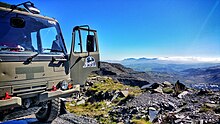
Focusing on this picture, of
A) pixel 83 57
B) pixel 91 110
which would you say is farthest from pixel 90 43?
pixel 91 110

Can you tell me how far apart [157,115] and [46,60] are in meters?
5.11

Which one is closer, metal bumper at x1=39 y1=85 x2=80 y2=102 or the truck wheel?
metal bumper at x1=39 y1=85 x2=80 y2=102

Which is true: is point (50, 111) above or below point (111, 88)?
above

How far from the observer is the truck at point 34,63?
4.95m

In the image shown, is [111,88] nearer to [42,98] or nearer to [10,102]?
[42,98]

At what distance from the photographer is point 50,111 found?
703cm

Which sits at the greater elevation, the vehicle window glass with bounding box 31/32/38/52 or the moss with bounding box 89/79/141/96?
the vehicle window glass with bounding box 31/32/38/52

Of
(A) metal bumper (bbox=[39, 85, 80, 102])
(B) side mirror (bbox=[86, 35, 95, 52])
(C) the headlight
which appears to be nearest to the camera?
(A) metal bumper (bbox=[39, 85, 80, 102])

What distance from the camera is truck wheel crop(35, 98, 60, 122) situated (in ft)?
22.5

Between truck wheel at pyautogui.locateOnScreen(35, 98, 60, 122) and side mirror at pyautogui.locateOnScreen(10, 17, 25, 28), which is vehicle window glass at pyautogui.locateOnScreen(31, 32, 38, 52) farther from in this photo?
truck wheel at pyautogui.locateOnScreen(35, 98, 60, 122)

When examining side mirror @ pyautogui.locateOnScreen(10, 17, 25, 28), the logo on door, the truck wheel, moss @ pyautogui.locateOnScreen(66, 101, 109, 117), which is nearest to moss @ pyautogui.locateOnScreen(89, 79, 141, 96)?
moss @ pyautogui.locateOnScreen(66, 101, 109, 117)

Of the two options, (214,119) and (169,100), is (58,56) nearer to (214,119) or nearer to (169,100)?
(214,119)

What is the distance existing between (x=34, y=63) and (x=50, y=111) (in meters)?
2.32

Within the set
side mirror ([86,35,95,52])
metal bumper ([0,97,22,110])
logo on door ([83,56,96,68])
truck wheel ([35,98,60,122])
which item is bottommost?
truck wheel ([35,98,60,122])
